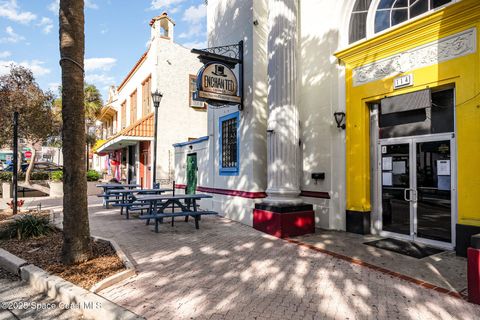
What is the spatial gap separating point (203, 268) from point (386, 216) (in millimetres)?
4529

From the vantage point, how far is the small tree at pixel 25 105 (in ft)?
45.1

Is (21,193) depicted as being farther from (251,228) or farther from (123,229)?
(251,228)

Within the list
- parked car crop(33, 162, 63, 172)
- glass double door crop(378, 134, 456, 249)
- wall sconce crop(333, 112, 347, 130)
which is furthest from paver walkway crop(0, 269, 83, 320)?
parked car crop(33, 162, 63, 172)

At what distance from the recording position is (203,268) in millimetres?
4770

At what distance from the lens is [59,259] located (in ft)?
16.0

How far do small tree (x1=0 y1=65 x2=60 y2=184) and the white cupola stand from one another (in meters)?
6.71

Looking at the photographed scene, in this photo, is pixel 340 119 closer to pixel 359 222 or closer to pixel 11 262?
pixel 359 222

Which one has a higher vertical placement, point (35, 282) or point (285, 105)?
point (285, 105)

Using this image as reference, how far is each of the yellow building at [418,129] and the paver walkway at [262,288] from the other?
2.33 meters

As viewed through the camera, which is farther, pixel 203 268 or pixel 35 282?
pixel 203 268

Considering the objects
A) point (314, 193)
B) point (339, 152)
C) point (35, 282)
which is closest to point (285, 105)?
point (339, 152)

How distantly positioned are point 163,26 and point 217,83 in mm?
12642

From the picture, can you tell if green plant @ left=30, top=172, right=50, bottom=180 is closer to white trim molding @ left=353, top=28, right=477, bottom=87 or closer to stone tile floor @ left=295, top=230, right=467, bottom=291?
stone tile floor @ left=295, top=230, right=467, bottom=291

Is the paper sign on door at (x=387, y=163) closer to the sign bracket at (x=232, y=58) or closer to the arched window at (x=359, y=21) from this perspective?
the arched window at (x=359, y=21)
